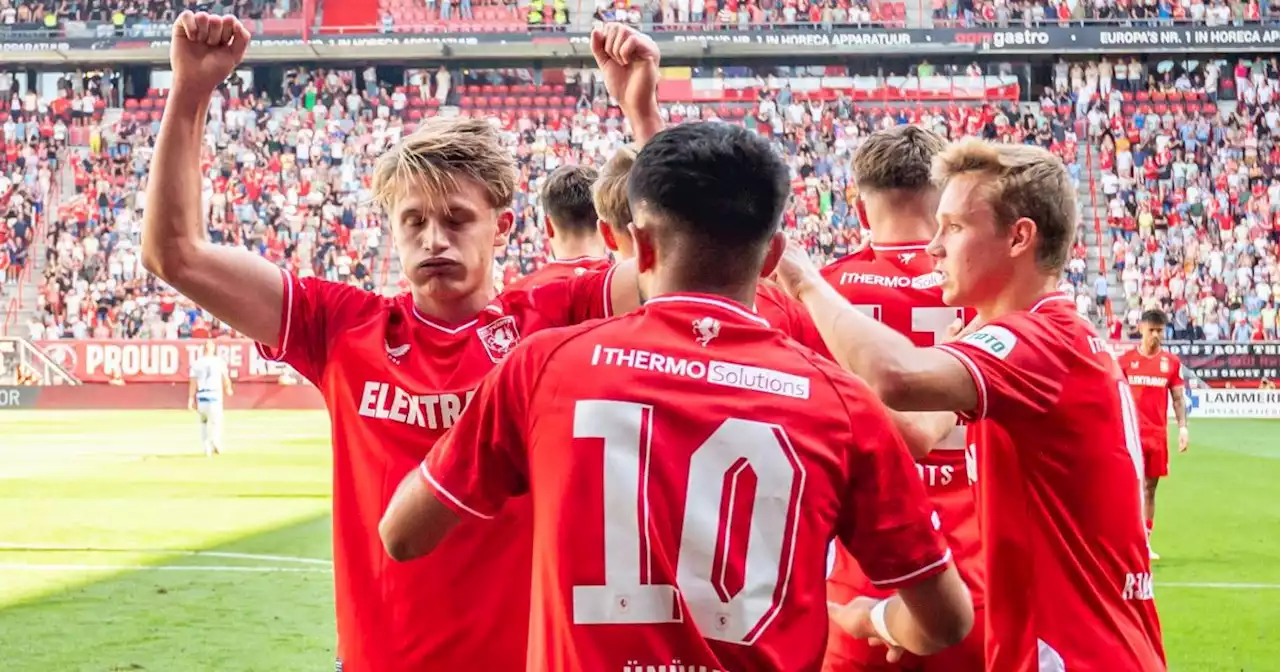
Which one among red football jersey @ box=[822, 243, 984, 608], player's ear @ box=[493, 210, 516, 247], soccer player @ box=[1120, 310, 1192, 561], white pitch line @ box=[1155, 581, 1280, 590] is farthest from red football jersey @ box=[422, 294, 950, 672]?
soccer player @ box=[1120, 310, 1192, 561]

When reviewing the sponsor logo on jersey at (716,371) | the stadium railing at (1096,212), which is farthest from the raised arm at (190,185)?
the stadium railing at (1096,212)

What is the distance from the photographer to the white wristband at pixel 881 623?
109 inches

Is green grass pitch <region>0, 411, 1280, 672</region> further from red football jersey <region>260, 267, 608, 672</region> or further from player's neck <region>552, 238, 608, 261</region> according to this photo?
red football jersey <region>260, 267, 608, 672</region>

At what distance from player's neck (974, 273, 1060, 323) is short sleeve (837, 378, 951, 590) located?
1207mm

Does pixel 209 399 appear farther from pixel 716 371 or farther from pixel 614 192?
pixel 716 371

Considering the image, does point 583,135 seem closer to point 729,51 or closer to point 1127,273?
point 729,51

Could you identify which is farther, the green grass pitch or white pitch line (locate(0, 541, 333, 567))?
white pitch line (locate(0, 541, 333, 567))

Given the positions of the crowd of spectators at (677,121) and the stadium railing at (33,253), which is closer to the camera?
the crowd of spectators at (677,121)

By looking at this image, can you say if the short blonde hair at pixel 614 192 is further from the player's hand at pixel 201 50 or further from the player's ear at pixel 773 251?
the player's ear at pixel 773 251

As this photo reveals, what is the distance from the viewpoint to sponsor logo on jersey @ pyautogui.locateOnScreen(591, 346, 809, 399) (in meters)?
2.29

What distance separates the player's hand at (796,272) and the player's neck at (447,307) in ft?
2.50

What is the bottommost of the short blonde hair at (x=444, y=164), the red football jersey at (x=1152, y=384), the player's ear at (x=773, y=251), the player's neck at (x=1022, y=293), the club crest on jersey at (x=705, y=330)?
the red football jersey at (x=1152, y=384)

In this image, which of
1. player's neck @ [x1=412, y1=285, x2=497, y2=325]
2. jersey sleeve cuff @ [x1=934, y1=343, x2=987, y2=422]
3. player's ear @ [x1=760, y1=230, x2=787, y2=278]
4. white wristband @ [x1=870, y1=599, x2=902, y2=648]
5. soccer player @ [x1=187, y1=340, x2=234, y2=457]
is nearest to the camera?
player's ear @ [x1=760, y1=230, x2=787, y2=278]

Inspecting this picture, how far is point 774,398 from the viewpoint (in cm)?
229
